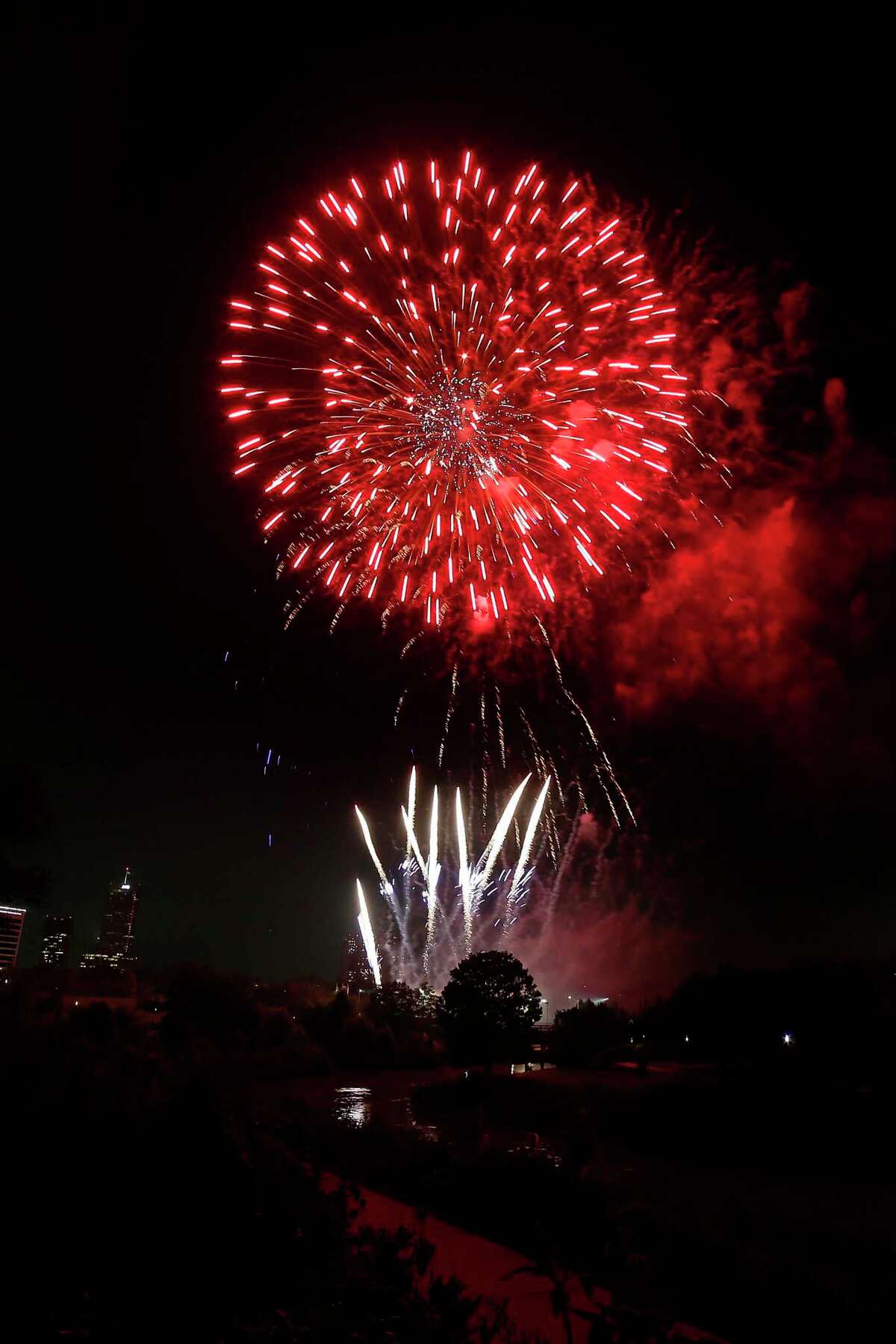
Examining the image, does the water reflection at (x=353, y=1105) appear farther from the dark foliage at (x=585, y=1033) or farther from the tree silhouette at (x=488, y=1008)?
the dark foliage at (x=585, y=1033)

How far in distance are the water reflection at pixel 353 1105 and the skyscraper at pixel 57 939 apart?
38.4 meters

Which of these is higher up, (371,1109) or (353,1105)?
(353,1105)

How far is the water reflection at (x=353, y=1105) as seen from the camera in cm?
1554

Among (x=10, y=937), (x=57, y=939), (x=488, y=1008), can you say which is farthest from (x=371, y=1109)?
(x=57, y=939)

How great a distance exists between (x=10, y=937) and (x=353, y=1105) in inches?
742

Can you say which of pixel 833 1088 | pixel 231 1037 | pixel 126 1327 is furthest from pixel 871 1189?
pixel 231 1037

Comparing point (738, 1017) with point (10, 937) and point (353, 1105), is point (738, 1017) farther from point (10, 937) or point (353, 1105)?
point (10, 937)

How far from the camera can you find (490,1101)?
16.1 metres

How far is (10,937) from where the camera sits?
31391 mm

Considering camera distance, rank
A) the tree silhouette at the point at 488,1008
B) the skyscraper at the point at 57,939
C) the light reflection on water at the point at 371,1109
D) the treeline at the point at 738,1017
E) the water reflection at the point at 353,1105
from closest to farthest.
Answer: the light reflection on water at the point at 371,1109 < the water reflection at the point at 353,1105 < the treeline at the point at 738,1017 < the tree silhouette at the point at 488,1008 < the skyscraper at the point at 57,939

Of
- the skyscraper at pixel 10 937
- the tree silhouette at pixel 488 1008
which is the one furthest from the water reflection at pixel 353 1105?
the skyscraper at pixel 10 937

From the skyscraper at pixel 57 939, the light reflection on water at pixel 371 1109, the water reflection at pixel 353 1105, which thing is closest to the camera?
the light reflection on water at pixel 371 1109

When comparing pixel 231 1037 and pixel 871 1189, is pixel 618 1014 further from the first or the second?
pixel 871 1189

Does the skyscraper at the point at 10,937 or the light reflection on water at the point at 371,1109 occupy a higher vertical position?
the skyscraper at the point at 10,937
